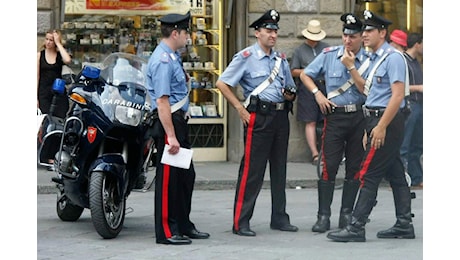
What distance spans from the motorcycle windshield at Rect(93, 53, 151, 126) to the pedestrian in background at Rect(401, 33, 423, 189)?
4.29 metres

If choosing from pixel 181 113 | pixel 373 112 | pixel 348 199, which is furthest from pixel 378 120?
pixel 181 113

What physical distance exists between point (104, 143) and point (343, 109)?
197 centimetres

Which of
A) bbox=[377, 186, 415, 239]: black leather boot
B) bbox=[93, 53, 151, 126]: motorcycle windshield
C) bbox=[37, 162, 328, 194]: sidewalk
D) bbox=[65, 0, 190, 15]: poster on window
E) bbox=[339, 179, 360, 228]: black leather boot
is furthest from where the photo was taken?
bbox=[65, 0, 190, 15]: poster on window

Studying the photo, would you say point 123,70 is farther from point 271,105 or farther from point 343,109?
point 343,109

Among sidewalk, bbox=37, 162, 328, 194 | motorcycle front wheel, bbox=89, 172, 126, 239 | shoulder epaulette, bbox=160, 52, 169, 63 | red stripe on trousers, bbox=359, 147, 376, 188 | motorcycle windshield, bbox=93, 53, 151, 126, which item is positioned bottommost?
sidewalk, bbox=37, 162, 328, 194

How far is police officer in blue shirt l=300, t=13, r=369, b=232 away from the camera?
9.40 metres

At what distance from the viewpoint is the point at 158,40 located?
1496cm

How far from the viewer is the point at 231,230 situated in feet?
32.0

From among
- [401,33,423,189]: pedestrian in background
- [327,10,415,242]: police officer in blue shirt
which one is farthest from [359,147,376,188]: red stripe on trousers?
[401,33,423,189]: pedestrian in background

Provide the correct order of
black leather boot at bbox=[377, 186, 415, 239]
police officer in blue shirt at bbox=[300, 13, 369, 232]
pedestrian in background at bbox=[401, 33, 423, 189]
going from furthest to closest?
pedestrian in background at bbox=[401, 33, 423, 189]
police officer in blue shirt at bbox=[300, 13, 369, 232]
black leather boot at bbox=[377, 186, 415, 239]

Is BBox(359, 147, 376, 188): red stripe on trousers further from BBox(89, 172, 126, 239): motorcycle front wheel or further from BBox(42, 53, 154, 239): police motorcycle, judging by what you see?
BBox(89, 172, 126, 239): motorcycle front wheel

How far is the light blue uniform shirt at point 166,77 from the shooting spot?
28.3ft
